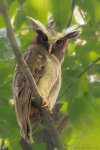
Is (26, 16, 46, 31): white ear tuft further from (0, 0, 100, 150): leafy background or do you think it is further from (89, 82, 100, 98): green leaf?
(89, 82, 100, 98): green leaf

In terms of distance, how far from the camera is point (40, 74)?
8.49ft

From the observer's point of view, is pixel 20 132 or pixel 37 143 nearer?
pixel 20 132

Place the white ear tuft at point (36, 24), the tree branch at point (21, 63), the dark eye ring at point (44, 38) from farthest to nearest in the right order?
the dark eye ring at point (44, 38), the white ear tuft at point (36, 24), the tree branch at point (21, 63)

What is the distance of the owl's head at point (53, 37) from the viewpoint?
8.23ft

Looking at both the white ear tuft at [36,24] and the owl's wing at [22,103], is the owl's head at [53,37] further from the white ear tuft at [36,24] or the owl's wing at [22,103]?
the owl's wing at [22,103]

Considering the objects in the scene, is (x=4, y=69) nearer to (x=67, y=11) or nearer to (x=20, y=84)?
(x=20, y=84)

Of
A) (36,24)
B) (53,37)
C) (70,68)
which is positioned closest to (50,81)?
(70,68)

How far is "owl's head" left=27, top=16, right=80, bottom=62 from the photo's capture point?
251cm

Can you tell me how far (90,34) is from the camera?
2.61m

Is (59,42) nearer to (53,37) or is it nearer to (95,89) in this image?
(53,37)

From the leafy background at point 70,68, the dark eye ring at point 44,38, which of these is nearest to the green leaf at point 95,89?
the leafy background at point 70,68

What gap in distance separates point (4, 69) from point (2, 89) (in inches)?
7.9

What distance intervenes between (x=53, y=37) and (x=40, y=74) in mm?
275

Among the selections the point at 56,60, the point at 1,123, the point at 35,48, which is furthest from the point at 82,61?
the point at 1,123
